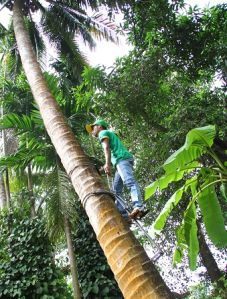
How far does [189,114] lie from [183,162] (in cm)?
342

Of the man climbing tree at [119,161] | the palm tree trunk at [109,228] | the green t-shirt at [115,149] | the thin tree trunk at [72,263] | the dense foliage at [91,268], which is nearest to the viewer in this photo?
the palm tree trunk at [109,228]

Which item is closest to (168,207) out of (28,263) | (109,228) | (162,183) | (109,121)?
(162,183)

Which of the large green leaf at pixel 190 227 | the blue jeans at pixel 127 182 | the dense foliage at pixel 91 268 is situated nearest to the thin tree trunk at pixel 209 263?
the dense foliage at pixel 91 268

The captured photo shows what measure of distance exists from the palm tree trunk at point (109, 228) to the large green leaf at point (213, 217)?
2.76 feet

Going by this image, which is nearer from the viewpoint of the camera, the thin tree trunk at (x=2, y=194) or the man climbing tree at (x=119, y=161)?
the man climbing tree at (x=119, y=161)

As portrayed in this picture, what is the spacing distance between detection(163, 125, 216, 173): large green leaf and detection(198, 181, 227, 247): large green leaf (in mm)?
429

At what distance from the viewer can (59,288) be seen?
745 centimetres

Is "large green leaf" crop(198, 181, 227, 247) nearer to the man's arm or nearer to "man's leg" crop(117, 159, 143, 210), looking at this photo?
"man's leg" crop(117, 159, 143, 210)

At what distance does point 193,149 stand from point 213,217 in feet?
2.07

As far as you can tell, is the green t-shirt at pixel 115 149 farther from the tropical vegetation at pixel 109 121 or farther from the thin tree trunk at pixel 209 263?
the thin tree trunk at pixel 209 263

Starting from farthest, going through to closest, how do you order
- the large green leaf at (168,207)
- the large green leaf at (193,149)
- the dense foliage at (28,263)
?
1. the dense foliage at (28,263)
2. the large green leaf at (168,207)
3. the large green leaf at (193,149)

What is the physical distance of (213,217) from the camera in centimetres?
308

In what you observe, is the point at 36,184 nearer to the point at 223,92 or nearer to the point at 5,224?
the point at 5,224

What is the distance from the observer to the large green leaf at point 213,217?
306cm
